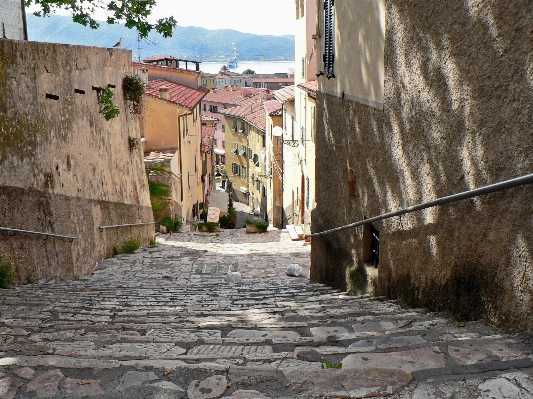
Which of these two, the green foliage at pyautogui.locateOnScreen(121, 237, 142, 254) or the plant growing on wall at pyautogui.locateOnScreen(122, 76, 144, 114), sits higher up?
the plant growing on wall at pyautogui.locateOnScreen(122, 76, 144, 114)

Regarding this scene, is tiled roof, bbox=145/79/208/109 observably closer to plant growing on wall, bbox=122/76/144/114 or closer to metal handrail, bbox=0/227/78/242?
plant growing on wall, bbox=122/76/144/114

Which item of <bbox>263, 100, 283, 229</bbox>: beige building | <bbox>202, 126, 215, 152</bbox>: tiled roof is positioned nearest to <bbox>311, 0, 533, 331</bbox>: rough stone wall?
<bbox>263, 100, 283, 229</bbox>: beige building

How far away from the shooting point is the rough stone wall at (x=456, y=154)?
3.58 m

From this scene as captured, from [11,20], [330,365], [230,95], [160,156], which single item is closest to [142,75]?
[160,156]

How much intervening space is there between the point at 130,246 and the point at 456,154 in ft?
37.3

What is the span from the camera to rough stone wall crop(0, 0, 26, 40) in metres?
10.8

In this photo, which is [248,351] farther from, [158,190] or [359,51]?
[158,190]

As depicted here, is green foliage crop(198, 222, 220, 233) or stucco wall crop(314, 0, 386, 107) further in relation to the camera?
green foliage crop(198, 222, 220, 233)

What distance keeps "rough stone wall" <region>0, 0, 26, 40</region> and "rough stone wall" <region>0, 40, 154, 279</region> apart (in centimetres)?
140

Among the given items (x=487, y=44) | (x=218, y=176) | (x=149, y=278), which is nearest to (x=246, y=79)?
(x=218, y=176)

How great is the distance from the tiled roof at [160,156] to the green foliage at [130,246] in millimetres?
7631

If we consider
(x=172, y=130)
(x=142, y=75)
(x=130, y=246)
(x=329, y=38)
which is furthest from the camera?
(x=172, y=130)

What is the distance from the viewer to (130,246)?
14.5 metres

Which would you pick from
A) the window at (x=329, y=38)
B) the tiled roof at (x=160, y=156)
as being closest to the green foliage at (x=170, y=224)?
the tiled roof at (x=160, y=156)
